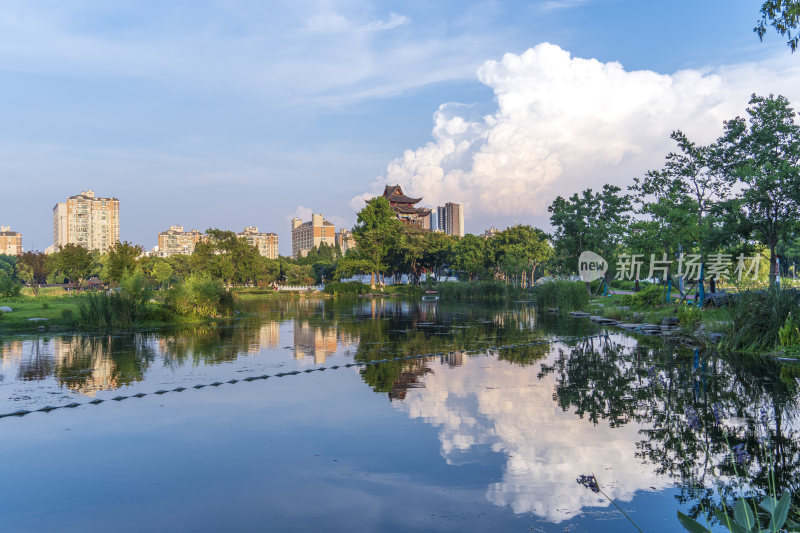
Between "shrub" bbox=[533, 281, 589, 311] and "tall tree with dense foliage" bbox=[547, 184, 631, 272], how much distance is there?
4.34 m

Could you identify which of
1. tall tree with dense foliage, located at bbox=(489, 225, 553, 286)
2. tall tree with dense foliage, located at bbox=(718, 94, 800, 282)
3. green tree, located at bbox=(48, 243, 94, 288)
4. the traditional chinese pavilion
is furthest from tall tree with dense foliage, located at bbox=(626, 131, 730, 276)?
the traditional chinese pavilion

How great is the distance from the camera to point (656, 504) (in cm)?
481

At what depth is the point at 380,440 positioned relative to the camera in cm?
676

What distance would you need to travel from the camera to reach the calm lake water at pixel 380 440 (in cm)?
479

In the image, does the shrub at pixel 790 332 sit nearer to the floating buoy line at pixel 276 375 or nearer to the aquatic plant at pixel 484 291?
the floating buoy line at pixel 276 375

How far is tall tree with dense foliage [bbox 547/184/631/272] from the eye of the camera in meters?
34.9

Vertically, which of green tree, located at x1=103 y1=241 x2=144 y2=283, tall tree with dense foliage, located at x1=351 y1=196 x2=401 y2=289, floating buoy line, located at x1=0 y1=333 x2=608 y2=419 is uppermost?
tall tree with dense foliage, located at x1=351 y1=196 x2=401 y2=289

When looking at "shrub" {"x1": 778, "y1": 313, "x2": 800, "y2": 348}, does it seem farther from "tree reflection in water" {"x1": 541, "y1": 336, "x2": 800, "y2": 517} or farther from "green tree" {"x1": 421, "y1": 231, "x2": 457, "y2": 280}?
"green tree" {"x1": 421, "y1": 231, "x2": 457, "y2": 280}

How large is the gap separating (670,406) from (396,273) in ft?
214

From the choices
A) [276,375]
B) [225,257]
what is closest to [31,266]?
[225,257]

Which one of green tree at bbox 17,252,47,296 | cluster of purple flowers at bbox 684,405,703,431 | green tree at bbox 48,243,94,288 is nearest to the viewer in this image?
cluster of purple flowers at bbox 684,405,703,431

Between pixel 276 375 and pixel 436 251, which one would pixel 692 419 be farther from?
pixel 436 251

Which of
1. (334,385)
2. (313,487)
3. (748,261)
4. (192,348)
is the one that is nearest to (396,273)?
(748,261)

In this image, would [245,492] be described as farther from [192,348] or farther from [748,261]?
[748,261]
